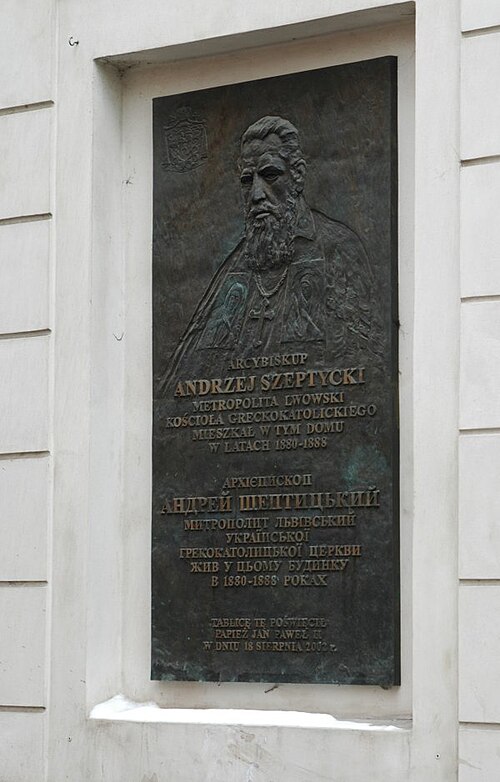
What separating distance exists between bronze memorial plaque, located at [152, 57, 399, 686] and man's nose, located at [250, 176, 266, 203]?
1 centimetres

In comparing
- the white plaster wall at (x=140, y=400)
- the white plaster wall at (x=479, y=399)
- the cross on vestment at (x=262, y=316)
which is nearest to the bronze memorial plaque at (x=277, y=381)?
the cross on vestment at (x=262, y=316)

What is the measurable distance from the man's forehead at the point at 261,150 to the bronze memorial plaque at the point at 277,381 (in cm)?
1

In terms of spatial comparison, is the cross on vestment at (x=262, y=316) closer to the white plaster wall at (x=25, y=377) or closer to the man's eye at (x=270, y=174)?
the man's eye at (x=270, y=174)

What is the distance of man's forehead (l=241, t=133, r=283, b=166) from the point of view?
A: 968cm

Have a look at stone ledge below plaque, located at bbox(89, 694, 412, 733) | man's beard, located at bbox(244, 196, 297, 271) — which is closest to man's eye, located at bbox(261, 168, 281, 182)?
man's beard, located at bbox(244, 196, 297, 271)

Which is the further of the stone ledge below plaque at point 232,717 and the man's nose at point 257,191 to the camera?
the man's nose at point 257,191

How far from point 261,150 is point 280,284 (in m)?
0.77

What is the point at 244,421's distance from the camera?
9.66m

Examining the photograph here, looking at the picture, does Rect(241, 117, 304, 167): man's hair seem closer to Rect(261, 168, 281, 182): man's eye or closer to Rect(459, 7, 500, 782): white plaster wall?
Rect(261, 168, 281, 182): man's eye

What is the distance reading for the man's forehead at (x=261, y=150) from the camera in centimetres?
968

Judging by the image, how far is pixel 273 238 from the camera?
9.67m

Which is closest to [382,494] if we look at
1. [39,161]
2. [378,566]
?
[378,566]

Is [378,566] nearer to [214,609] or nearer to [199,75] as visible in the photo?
[214,609]

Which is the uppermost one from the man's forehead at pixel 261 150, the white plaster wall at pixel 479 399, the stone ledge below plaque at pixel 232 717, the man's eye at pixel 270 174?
the man's forehead at pixel 261 150
